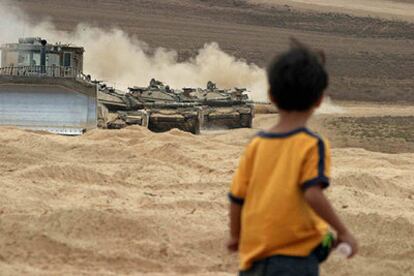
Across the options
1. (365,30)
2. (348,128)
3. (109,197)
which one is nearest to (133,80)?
(348,128)

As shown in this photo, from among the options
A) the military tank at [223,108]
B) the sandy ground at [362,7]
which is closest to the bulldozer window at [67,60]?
the military tank at [223,108]

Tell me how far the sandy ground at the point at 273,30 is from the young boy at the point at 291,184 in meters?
39.7

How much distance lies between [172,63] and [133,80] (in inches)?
290

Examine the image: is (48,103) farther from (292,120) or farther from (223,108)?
(292,120)

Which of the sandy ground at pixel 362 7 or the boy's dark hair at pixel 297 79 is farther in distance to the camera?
the sandy ground at pixel 362 7

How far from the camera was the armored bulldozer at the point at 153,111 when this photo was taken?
2217 centimetres

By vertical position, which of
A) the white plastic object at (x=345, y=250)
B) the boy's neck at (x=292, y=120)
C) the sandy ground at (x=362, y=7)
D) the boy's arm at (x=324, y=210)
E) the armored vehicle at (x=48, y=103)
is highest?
the sandy ground at (x=362, y=7)

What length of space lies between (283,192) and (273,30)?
58.0m

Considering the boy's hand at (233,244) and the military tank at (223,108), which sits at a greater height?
the boy's hand at (233,244)

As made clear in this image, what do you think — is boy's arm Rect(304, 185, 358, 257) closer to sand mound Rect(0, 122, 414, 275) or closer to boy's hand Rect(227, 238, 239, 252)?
boy's hand Rect(227, 238, 239, 252)

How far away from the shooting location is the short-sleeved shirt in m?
4.32

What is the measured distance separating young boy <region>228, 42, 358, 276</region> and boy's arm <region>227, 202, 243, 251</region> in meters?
0.11

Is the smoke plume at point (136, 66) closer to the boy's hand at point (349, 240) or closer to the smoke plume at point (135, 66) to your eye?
the smoke plume at point (135, 66)

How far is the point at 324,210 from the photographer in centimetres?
435
